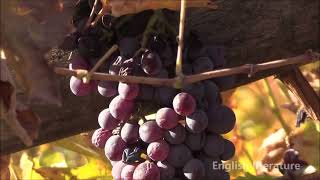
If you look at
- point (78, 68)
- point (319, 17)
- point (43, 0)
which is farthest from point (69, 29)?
point (319, 17)

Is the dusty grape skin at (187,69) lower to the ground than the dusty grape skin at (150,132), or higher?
higher

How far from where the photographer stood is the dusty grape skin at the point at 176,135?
3.04ft

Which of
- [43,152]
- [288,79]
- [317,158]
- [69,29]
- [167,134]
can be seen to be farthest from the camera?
[43,152]

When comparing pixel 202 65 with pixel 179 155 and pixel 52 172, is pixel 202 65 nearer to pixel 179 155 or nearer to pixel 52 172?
pixel 179 155

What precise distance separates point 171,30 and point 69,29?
8.2 inches

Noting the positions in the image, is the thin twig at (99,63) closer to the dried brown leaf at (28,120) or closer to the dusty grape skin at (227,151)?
the dried brown leaf at (28,120)

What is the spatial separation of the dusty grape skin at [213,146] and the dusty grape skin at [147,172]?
0.27 feet

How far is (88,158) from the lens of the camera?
4.83 ft

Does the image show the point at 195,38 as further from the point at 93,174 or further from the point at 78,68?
the point at 93,174

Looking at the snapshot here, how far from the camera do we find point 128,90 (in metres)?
0.92

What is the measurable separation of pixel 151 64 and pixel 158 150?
13 centimetres

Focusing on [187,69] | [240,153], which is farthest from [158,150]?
[240,153]

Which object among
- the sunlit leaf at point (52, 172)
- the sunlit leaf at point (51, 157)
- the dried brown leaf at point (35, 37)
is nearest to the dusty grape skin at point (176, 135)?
the dried brown leaf at point (35, 37)

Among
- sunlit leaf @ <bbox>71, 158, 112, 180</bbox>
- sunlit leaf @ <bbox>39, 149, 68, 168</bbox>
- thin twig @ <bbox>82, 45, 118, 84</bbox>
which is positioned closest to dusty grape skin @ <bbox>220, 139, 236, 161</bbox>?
thin twig @ <bbox>82, 45, 118, 84</bbox>
